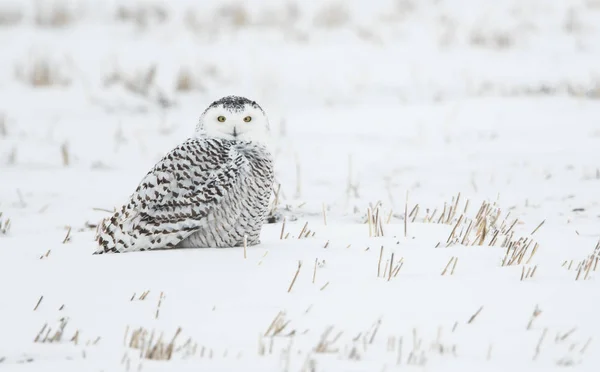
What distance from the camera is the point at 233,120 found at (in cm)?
472

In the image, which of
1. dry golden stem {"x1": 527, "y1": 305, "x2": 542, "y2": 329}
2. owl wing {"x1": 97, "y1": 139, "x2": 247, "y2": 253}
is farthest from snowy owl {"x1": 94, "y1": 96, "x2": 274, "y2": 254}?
dry golden stem {"x1": 527, "y1": 305, "x2": 542, "y2": 329}

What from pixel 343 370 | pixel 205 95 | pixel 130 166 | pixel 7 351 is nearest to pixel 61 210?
pixel 130 166

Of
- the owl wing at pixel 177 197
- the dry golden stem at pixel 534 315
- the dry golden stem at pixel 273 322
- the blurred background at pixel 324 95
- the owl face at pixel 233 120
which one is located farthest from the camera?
the blurred background at pixel 324 95

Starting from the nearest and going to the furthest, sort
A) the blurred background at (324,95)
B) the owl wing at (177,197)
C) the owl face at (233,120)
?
1. the owl wing at (177,197)
2. the owl face at (233,120)
3. the blurred background at (324,95)

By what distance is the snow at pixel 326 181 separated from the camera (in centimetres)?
341

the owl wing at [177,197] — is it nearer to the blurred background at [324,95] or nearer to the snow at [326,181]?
the snow at [326,181]

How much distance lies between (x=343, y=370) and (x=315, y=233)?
224 centimetres

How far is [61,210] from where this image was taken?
6.75m

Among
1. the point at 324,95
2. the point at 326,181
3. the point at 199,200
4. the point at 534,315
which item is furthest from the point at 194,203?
the point at 324,95

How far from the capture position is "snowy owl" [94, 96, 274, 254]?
14.7ft

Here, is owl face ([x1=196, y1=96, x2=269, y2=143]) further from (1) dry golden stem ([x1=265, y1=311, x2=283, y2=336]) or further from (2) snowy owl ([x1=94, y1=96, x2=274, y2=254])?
(1) dry golden stem ([x1=265, y1=311, x2=283, y2=336])

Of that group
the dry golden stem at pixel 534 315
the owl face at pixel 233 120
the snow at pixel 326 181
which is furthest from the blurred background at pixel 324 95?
the dry golden stem at pixel 534 315

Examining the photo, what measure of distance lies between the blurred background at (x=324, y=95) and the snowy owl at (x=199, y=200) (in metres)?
1.97

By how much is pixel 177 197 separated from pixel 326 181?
3.67 meters
